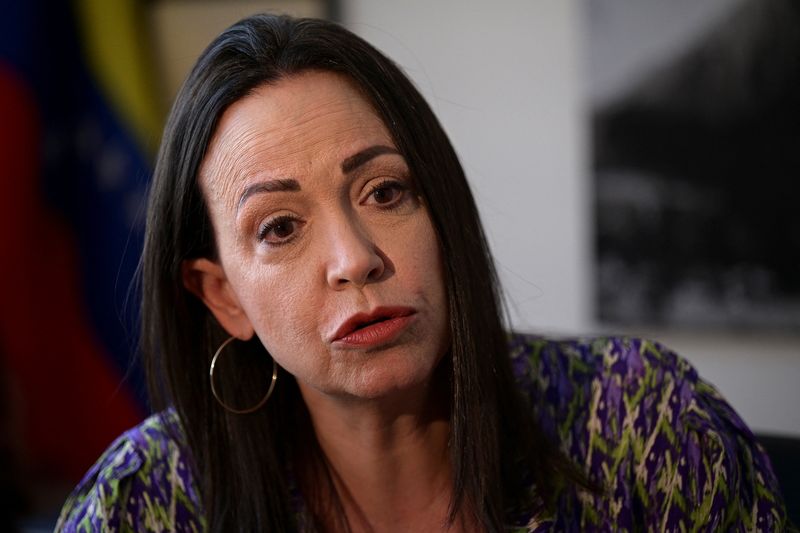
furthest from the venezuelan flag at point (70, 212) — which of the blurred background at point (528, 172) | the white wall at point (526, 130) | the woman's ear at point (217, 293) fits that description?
the woman's ear at point (217, 293)

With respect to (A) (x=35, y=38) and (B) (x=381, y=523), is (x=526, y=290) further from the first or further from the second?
(A) (x=35, y=38)

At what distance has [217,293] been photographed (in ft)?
3.84

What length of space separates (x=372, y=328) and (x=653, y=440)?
405mm

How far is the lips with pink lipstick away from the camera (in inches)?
38.3

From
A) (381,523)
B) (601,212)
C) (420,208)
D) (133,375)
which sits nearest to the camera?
(420,208)

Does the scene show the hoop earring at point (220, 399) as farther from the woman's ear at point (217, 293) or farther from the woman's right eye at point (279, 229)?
the woman's right eye at point (279, 229)

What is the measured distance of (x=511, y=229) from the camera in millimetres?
2391

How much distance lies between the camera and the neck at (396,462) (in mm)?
1139

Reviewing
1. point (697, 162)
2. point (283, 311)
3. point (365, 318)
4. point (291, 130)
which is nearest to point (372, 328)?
point (365, 318)

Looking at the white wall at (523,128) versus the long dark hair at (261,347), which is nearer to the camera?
the long dark hair at (261,347)

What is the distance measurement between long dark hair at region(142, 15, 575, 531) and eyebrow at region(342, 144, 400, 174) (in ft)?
0.09

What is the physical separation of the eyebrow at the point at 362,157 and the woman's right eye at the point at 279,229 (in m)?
0.09

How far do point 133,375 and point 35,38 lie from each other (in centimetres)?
102

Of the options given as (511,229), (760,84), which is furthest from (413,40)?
(760,84)
